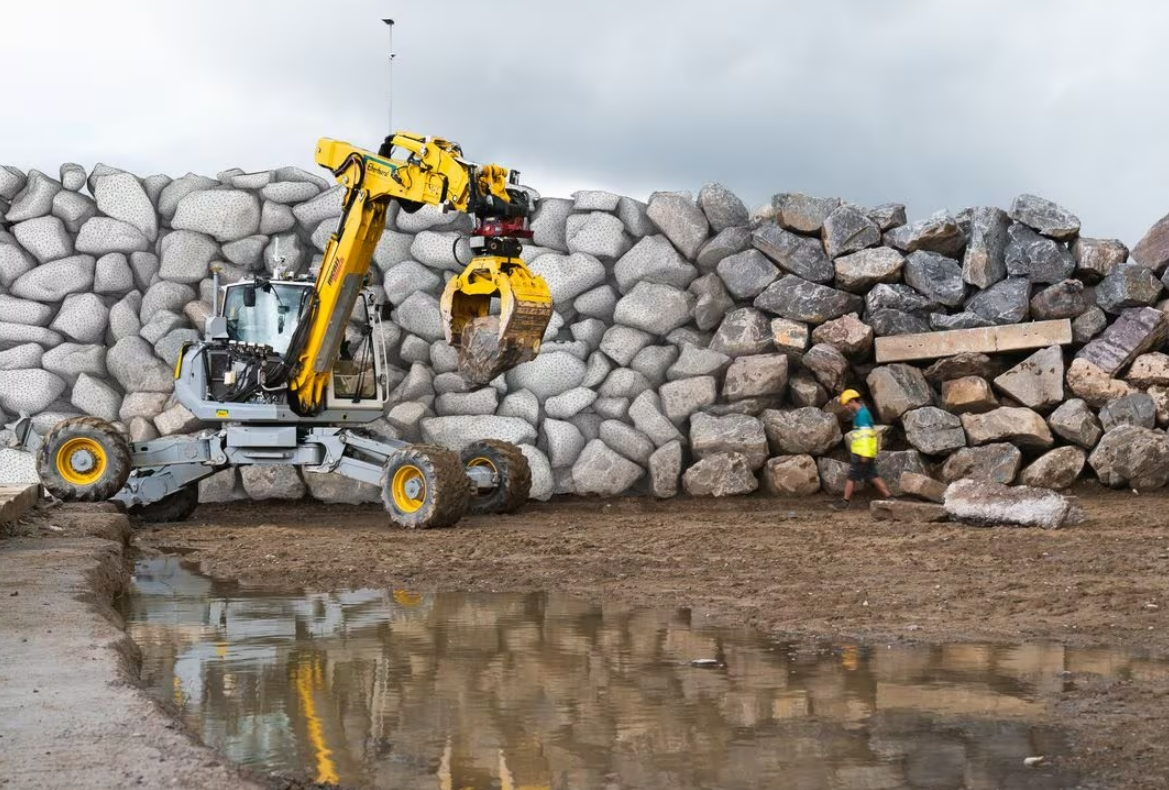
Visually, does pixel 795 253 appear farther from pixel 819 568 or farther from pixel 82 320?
pixel 82 320

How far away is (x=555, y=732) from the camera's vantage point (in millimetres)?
5211

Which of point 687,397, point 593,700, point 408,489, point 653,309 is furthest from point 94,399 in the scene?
point 593,700

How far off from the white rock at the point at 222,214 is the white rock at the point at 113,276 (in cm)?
76

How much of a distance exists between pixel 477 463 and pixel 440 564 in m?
3.81

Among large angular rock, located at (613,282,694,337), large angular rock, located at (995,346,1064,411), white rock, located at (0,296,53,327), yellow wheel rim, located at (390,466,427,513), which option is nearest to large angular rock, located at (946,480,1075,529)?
large angular rock, located at (995,346,1064,411)

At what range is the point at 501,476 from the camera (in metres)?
13.8

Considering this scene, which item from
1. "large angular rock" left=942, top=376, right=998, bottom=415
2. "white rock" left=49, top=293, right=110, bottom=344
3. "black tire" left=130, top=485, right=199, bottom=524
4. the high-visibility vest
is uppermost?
"white rock" left=49, top=293, right=110, bottom=344

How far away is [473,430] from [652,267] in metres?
2.56

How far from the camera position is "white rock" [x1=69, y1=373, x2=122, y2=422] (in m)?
15.5

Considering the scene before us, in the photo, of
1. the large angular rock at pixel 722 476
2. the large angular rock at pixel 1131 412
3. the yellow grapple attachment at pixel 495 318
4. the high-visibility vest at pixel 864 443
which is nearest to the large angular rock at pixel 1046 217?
the large angular rock at pixel 1131 412

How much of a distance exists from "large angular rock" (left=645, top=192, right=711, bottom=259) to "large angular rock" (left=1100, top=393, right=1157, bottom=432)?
4.49 meters

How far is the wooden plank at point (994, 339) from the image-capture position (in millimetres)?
14617

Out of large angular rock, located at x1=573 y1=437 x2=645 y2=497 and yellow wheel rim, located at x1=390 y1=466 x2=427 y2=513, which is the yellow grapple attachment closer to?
yellow wheel rim, located at x1=390 y1=466 x2=427 y2=513

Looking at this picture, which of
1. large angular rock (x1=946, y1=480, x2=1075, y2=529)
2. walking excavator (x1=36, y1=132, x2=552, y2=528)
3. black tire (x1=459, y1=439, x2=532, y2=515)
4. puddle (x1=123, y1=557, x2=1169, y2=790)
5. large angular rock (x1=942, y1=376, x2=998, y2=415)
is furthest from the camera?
large angular rock (x1=942, y1=376, x2=998, y2=415)
